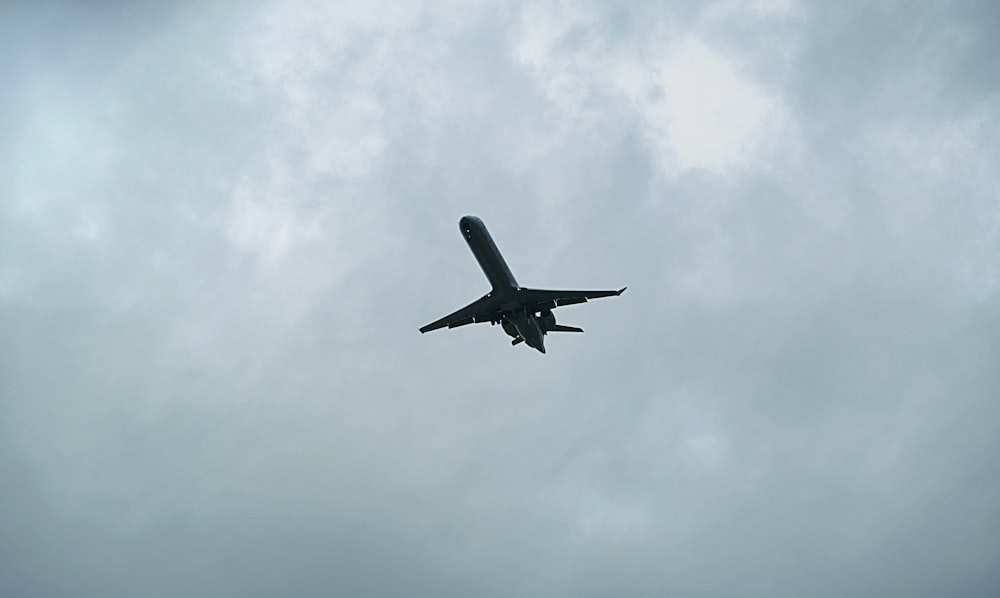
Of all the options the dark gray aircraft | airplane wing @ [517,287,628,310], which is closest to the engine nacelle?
the dark gray aircraft

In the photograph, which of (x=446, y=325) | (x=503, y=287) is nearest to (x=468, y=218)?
(x=503, y=287)

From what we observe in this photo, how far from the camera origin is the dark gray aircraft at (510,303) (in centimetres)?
12725

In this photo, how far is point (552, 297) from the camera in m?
135

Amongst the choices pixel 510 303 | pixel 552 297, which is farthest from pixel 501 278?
pixel 552 297

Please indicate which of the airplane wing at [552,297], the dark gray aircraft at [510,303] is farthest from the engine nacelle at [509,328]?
the airplane wing at [552,297]

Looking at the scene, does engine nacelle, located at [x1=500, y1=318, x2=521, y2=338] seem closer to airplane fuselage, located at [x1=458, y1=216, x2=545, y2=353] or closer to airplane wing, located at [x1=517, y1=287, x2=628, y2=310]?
airplane fuselage, located at [x1=458, y1=216, x2=545, y2=353]

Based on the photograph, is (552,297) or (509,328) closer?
(552,297)

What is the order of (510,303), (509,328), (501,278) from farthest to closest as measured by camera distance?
(509,328) < (510,303) < (501,278)

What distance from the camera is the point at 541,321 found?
456 ft

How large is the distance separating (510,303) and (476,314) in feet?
22.7

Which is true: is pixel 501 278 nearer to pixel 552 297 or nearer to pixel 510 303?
pixel 510 303

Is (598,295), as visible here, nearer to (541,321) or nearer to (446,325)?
(541,321)

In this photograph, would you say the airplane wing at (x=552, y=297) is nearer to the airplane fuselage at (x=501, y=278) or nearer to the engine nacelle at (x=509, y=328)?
the airplane fuselage at (x=501, y=278)

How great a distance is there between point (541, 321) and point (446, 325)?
1516 cm
